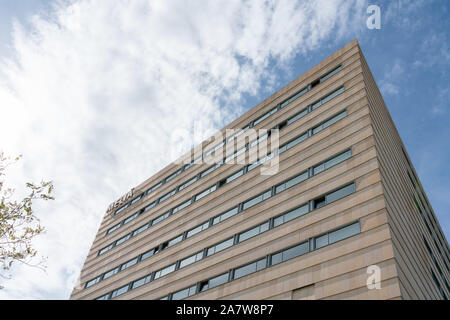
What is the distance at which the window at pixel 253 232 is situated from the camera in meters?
25.6

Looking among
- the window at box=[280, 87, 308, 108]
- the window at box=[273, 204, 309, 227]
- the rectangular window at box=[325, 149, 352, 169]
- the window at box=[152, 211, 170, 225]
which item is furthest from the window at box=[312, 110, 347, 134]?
the window at box=[152, 211, 170, 225]

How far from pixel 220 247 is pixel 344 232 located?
36.8 ft

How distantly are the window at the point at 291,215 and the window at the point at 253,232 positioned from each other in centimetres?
84

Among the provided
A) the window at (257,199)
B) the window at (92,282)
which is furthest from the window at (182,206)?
the window at (92,282)

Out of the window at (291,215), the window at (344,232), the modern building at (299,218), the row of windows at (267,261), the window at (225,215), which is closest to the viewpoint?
the modern building at (299,218)

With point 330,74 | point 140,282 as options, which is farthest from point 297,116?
point 140,282

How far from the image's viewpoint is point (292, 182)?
2678 cm

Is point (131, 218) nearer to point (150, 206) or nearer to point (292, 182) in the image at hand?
point (150, 206)

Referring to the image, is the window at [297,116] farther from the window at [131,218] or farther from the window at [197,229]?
the window at [131,218]

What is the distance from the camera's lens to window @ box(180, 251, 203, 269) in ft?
97.0

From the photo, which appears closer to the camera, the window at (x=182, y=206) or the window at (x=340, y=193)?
the window at (x=340, y=193)

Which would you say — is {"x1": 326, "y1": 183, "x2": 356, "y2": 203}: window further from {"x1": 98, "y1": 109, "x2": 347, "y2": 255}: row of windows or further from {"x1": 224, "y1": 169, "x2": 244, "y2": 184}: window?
{"x1": 224, "y1": 169, "x2": 244, "y2": 184}: window
